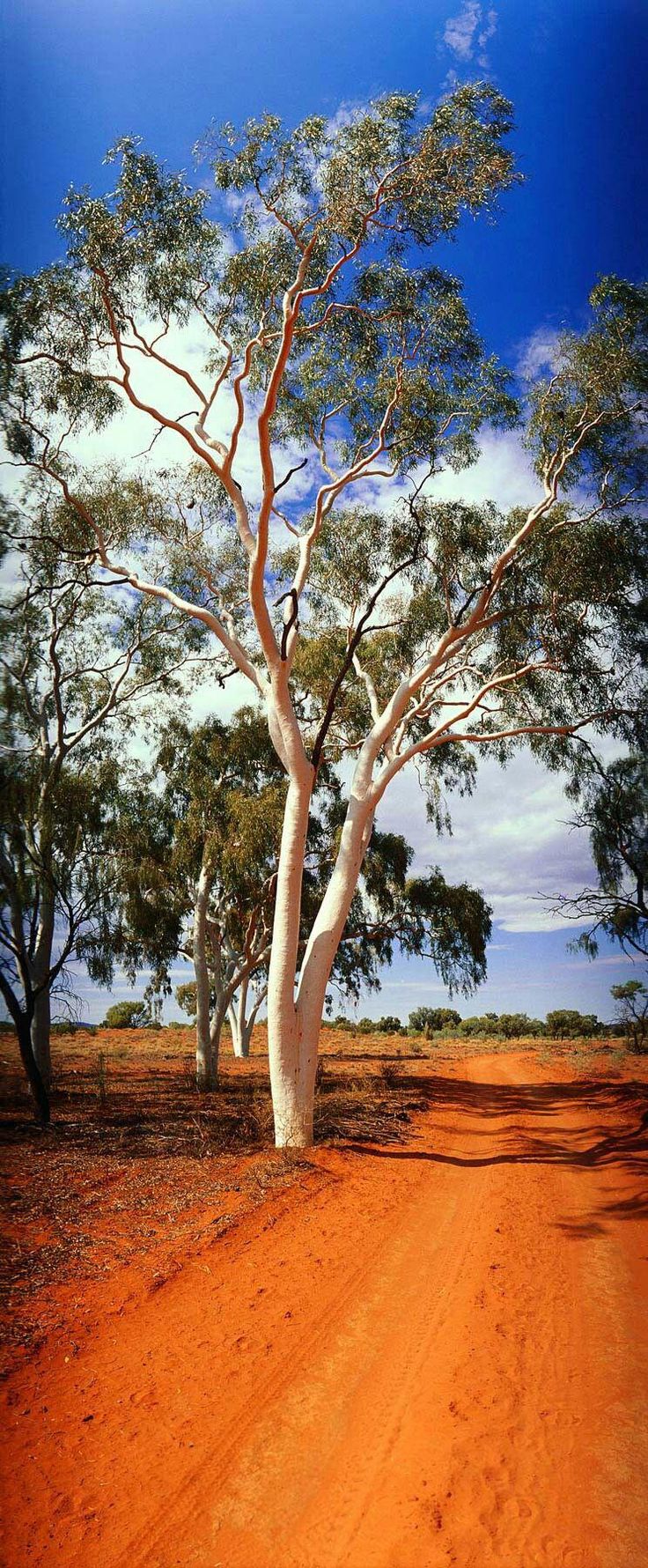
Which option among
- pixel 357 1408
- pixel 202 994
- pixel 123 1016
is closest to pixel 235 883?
pixel 202 994

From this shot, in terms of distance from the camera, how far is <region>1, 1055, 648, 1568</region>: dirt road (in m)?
2.34

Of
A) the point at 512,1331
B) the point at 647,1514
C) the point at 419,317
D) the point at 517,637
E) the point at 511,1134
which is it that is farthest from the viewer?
the point at 517,637

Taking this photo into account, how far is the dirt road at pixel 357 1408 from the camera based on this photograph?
7.68ft

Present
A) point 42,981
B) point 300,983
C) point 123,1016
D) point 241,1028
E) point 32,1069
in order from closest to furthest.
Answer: point 300,983
point 32,1069
point 42,981
point 241,1028
point 123,1016

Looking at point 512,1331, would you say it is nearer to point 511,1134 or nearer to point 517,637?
point 511,1134

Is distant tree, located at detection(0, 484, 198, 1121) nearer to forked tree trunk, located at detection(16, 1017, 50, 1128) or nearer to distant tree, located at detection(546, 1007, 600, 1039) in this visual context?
forked tree trunk, located at detection(16, 1017, 50, 1128)

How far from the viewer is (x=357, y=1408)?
3.08 meters

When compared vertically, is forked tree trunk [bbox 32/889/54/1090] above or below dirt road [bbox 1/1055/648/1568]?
above

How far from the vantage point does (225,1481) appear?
8.52ft

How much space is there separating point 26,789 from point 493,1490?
21.8 ft

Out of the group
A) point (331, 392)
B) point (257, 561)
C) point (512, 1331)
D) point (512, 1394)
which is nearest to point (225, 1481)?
point (512, 1394)

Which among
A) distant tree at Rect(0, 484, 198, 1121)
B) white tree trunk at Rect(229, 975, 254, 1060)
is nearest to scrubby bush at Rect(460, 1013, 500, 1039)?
white tree trunk at Rect(229, 975, 254, 1060)

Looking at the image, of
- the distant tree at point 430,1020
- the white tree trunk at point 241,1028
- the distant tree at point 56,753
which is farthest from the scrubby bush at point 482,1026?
the distant tree at point 56,753

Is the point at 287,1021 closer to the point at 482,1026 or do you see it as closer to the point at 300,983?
the point at 300,983
